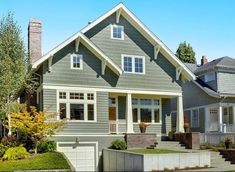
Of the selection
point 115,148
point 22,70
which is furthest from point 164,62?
point 22,70

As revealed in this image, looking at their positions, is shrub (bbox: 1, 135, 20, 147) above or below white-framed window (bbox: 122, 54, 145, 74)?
below

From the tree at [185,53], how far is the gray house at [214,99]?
1004 inches

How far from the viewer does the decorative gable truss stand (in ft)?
81.3

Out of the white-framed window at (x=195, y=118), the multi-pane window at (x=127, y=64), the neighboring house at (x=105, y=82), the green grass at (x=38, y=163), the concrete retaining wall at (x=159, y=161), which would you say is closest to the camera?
the concrete retaining wall at (x=159, y=161)

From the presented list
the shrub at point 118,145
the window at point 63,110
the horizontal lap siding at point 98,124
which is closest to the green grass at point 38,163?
the horizontal lap siding at point 98,124

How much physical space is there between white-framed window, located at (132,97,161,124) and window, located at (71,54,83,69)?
5.58m

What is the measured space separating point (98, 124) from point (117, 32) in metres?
6.86

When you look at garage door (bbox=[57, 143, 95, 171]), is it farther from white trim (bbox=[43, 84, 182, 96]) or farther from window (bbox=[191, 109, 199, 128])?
window (bbox=[191, 109, 199, 128])

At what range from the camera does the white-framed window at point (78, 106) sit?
25.5 metres

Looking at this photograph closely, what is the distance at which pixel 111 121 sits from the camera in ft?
93.8

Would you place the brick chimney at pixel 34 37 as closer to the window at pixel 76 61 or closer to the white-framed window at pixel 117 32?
the window at pixel 76 61

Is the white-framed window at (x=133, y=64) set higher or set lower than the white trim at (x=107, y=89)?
higher

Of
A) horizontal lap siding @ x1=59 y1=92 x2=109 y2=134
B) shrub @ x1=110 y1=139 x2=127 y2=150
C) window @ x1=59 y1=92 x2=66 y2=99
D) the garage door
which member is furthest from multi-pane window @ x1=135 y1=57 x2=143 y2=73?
the garage door

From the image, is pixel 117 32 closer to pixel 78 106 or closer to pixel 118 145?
pixel 78 106
